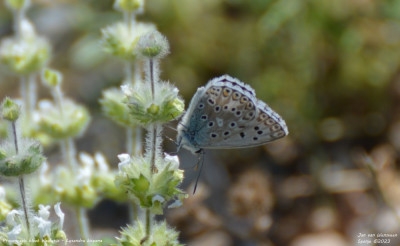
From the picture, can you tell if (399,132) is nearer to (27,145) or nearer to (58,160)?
(58,160)

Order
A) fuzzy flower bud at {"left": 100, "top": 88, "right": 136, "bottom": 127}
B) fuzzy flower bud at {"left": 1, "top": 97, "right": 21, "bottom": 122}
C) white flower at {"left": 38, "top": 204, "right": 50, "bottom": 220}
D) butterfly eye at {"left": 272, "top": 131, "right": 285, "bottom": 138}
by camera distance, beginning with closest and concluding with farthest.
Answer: fuzzy flower bud at {"left": 1, "top": 97, "right": 21, "bottom": 122}, white flower at {"left": 38, "top": 204, "right": 50, "bottom": 220}, butterfly eye at {"left": 272, "top": 131, "right": 285, "bottom": 138}, fuzzy flower bud at {"left": 100, "top": 88, "right": 136, "bottom": 127}

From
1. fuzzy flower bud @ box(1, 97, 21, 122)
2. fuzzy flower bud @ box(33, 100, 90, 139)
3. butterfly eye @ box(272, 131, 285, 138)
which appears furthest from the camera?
fuzzy flower bud @ box(33, 100, 90, 139)

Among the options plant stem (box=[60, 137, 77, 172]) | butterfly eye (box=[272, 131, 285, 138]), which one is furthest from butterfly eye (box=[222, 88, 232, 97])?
plant stem (box=[60, 137, 77, 172])

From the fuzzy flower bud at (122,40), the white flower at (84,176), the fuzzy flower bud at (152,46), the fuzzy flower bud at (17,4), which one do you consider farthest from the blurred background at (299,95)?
the fuzzy flower bud at (152,46)

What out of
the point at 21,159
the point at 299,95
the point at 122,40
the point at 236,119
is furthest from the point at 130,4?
the point at 299,95

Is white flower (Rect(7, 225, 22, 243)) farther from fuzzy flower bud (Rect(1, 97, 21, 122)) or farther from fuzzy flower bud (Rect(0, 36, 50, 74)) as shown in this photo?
fuzzy flower bud (Rect(0, 36, 50, 74))

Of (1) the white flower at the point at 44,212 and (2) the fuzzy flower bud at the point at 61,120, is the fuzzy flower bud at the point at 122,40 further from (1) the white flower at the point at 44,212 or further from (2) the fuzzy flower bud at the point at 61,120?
(1) the white flower at the point at 44,212
